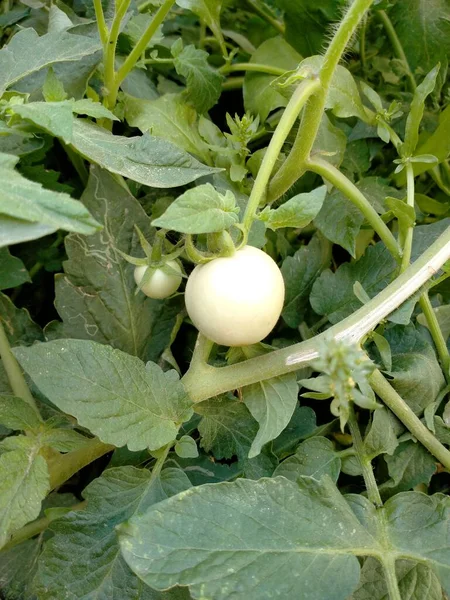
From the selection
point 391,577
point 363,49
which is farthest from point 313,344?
point 363,49

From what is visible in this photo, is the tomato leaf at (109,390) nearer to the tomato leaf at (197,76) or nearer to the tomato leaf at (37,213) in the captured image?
the tomato leaf at (37,213)

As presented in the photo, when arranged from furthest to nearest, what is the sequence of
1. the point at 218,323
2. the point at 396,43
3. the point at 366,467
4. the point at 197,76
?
the point at 396,43, the point at 197,76, the point at 366,467, the point at 218,323

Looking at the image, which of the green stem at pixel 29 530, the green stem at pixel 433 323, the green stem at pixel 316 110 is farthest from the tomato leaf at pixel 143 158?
the green stem at pixel 29 530

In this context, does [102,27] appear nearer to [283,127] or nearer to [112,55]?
[112,55]

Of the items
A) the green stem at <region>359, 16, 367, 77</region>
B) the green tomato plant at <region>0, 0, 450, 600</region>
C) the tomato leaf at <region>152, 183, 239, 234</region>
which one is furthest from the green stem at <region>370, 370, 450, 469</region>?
the green stem at <region>359, 16, 367, 77</region>

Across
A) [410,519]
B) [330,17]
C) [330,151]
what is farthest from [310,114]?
[410,519]

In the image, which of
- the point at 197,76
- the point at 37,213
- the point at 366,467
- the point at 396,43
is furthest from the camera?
the point at 396,43

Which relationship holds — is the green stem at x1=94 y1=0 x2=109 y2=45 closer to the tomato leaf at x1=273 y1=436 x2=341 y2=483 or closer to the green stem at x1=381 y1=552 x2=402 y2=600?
the tomato leaf at x1=273 y1=436 x2=341 y2=483

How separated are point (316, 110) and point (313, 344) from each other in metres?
0.21

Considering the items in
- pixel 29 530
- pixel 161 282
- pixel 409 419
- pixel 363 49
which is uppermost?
pixel 363 49

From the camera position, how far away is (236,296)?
0.50m

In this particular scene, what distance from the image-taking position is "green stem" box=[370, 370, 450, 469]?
0.61 m

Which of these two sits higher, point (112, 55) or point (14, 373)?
point (112, 55)

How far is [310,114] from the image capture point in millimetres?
582
